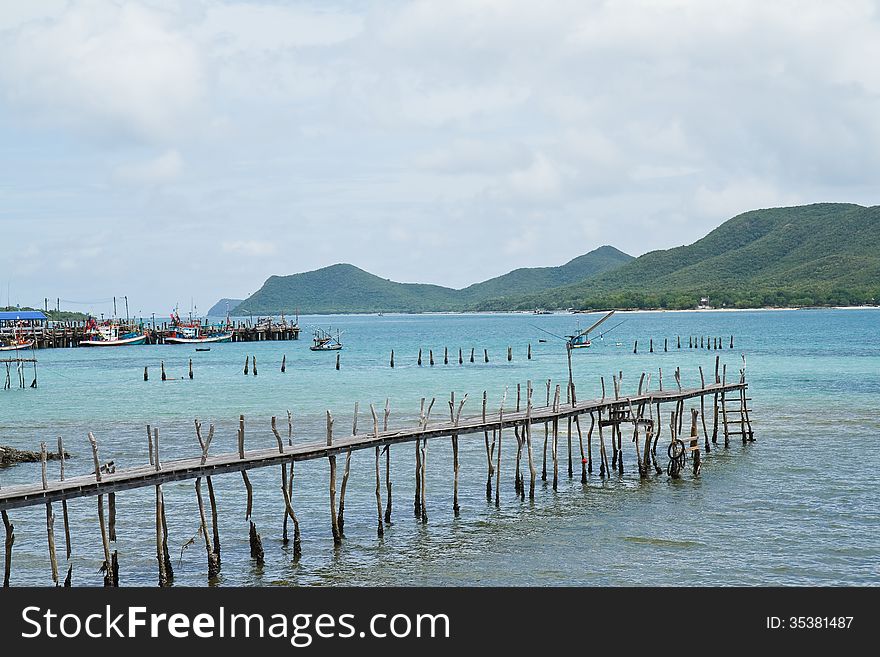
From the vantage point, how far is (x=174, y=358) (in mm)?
116438

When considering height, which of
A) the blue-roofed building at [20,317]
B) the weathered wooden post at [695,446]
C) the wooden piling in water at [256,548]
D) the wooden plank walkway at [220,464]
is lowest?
the wooden piling in water at [256,548]

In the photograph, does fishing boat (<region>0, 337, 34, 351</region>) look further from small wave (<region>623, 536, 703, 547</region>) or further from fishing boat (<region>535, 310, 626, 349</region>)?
small wave (<region>623, 536, 703, 547</region>)

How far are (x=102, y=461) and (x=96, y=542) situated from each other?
1187 centimetres

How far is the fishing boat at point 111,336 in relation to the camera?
→ 141250mm

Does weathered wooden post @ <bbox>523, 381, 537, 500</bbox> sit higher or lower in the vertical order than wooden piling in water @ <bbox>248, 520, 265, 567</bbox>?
higher

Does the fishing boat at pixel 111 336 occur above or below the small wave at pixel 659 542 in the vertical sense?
above

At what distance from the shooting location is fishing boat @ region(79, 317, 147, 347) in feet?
463

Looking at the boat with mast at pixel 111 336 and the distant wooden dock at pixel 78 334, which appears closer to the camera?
the distant wooden dock at pixel 78 334

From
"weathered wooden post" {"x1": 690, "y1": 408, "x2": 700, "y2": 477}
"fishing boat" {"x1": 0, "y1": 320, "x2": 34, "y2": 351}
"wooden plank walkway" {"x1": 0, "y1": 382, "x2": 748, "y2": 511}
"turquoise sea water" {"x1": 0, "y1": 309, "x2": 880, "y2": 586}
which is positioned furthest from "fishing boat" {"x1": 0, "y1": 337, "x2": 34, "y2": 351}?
"weathered wooden post" {"x1": 690, "y1": 408, "x2": 700, "y2": 477}

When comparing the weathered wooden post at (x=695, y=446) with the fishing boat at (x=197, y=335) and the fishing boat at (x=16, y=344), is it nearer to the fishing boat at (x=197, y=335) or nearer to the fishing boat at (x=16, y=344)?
the fishing boat at (x=16, y=344)

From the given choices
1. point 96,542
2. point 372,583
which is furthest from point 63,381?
point 372,583

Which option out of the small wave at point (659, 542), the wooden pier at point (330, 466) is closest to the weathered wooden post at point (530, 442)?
the wooden pier at point (330, 466)

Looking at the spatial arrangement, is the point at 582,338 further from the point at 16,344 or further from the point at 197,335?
the point at 16,344
